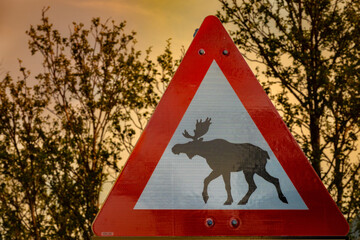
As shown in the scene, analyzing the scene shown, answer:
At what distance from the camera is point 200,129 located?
2.69 metres

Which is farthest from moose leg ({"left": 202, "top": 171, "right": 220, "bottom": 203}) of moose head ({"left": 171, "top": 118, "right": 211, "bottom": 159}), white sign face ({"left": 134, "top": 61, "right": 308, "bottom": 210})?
moose head ({"left": 171, "top": 118, "right": 211, "bottom": 159})

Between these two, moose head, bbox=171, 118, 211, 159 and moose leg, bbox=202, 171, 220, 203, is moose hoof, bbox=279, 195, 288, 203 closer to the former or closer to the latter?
moose leg, bbox=202, 171, 220, 203

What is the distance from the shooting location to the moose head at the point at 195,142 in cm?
264

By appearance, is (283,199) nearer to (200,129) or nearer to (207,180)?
(207,180)

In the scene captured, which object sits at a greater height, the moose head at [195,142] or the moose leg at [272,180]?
the moose head at [195,142]

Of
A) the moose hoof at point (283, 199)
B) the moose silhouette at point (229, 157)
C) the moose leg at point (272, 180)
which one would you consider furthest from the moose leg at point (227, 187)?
the moose hoof at point (283, 199)

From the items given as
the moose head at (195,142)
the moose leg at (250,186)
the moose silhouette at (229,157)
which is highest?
the moose head at (195,142)

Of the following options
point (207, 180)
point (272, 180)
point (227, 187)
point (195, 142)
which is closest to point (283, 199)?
point (272, 180)

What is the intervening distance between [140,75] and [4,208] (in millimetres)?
11918

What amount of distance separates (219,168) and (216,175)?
46 millimetres

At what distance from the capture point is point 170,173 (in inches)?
104

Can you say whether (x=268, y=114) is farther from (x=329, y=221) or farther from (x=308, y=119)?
(x=308, y=119)

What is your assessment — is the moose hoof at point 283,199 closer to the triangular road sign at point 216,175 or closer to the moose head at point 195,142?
the triangular road sign at point 216,175

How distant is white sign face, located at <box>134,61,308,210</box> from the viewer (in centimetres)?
260
